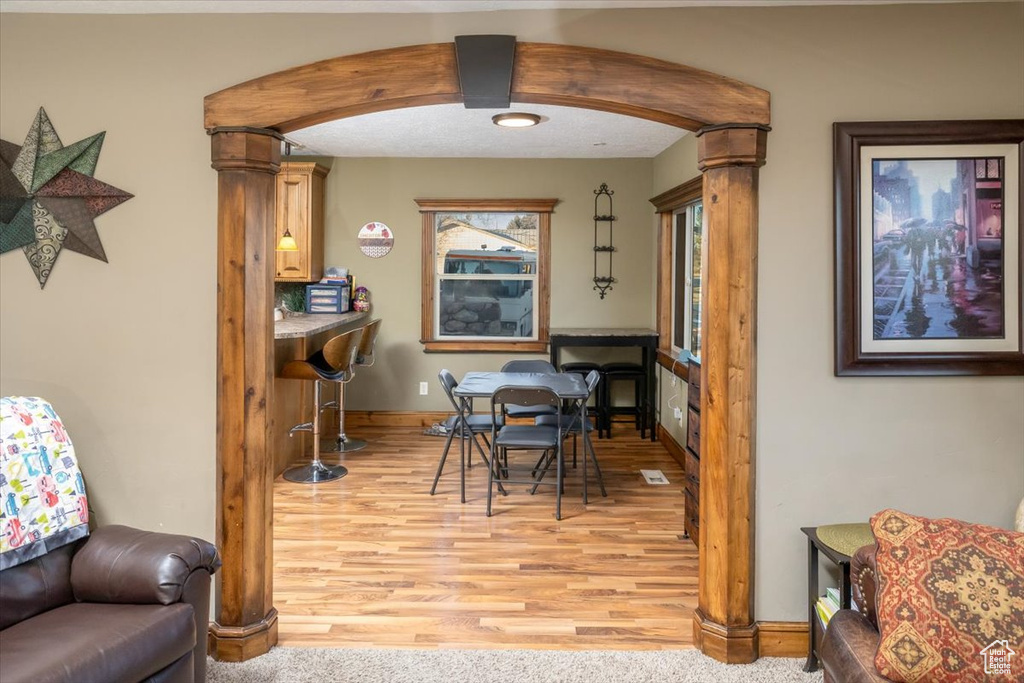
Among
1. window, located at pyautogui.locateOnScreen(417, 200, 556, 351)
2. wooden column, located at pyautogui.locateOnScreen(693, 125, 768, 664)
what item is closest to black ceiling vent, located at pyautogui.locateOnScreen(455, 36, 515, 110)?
wooden column, located at pyautogui.locateOnScreen(693, 125, 768, 664)

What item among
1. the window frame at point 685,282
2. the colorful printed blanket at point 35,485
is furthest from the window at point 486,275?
the colorful printed blanket at point 35,485

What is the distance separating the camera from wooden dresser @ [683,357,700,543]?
3.89 m

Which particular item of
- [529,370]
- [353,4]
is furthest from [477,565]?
[353,4]

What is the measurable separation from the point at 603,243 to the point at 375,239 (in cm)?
214

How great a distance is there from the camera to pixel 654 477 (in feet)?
17.5

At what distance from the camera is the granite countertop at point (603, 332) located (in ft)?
21.2

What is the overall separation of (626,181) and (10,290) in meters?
5.25

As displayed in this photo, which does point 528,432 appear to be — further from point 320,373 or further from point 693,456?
point 320,373

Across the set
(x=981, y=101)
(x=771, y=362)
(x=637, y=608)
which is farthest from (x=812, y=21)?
(x=637, y=608)

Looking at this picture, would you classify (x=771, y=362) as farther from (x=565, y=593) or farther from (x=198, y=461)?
(x=198, y=461)

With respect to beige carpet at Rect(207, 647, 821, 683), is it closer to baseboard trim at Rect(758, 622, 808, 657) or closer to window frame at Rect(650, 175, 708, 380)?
baseboard trim at Rect(758, 622, 808, 657)

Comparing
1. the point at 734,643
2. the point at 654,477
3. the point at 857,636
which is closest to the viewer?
the point at 857,636

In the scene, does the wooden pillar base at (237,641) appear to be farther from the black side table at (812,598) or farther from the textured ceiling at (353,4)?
the textured ceiling at (353,4)

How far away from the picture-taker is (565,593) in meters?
3.37
